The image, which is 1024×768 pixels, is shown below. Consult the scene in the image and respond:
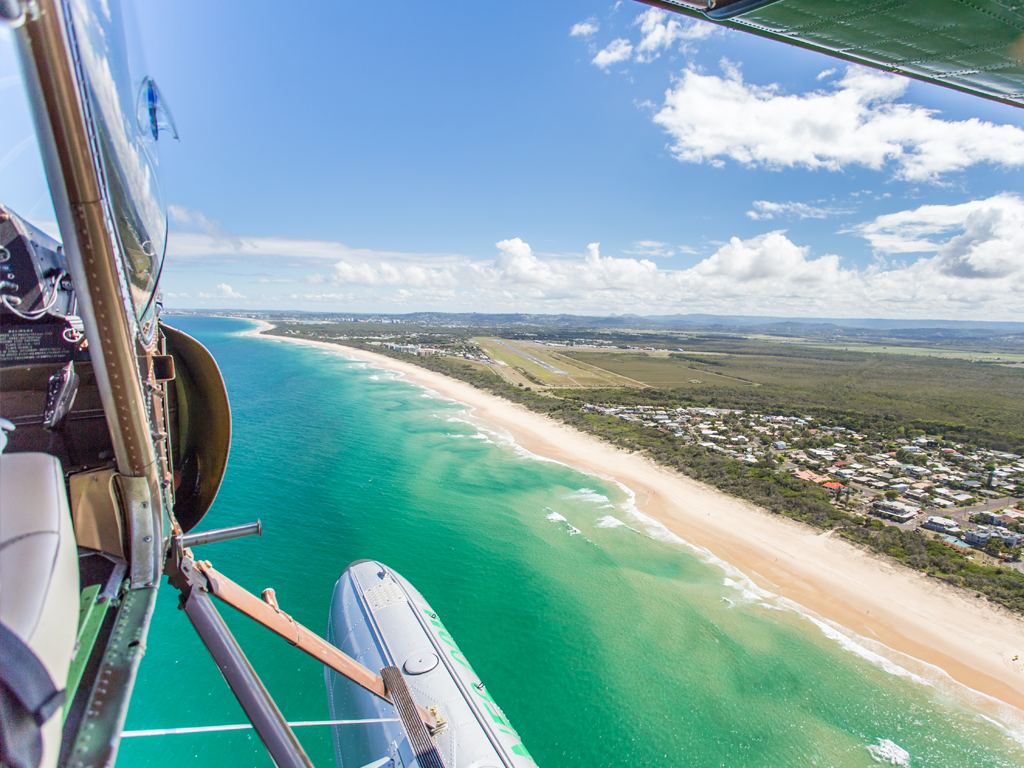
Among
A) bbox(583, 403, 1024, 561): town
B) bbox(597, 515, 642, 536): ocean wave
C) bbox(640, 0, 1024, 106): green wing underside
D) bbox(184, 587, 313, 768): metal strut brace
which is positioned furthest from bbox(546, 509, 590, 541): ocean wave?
bbox(640, 0, 1024, 106): green wing underside

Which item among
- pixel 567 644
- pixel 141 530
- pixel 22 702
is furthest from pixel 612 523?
pixel 22 702

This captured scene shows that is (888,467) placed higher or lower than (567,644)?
lower

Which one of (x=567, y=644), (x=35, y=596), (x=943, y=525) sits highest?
(x=35, y=596)

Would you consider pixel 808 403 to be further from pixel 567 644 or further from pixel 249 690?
pixel 249 690

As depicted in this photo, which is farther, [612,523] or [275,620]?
[612,523]

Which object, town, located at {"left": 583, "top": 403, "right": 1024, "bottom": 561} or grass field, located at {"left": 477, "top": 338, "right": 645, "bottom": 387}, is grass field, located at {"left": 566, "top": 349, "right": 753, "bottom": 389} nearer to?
grass field, located at {"left": 477, "top": 338, "right": 645, "bottom": 387}

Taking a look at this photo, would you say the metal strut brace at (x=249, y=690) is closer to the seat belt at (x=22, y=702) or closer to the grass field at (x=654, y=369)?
the seat belt at (x=22, y=702)
